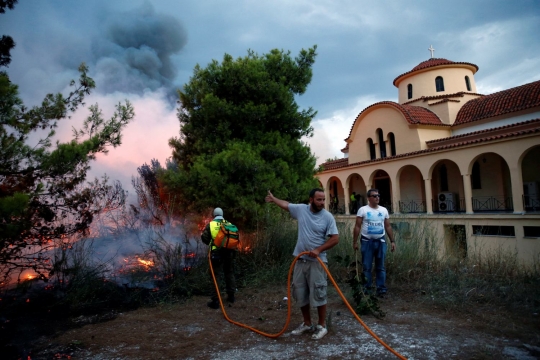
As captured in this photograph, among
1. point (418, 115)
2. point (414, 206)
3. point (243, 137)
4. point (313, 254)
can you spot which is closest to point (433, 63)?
point (418, 115)

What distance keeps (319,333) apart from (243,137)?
23.3 feet

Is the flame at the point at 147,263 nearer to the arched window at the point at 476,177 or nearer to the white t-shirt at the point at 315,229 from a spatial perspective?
the white t-shirt at the point at 315,229

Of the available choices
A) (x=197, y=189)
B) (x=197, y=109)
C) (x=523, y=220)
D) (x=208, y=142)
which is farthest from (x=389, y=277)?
(x=523, y=220)

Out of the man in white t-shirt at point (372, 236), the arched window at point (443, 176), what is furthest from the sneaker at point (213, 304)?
the arched window at point (443, 176)

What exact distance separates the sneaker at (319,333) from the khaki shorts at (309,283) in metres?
0.33

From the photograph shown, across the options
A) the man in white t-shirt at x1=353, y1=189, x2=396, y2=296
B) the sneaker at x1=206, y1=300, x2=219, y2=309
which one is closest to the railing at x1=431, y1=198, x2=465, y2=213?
the man in white t-shirt at x1=353, y1=189, x2=396, y2=296

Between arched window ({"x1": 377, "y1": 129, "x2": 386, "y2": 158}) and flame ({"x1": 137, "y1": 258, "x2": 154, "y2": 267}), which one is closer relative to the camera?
flame ({"x1": 137, "y1": 258, "x2": 154, "y2": 267})

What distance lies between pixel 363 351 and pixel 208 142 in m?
7.51

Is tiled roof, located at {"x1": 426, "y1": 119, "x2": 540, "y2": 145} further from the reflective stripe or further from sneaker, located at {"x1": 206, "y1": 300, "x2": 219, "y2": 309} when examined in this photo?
sneaker, located at {"x1": 206, "y1": 300, "x2": 219, "y2": 309}

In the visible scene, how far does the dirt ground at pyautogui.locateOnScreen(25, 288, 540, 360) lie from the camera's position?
154 inches

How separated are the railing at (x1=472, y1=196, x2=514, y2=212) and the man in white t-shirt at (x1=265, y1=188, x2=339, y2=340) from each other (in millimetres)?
15571

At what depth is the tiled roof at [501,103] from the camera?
1648 cm

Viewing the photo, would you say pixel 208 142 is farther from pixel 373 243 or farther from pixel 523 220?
pixel 523 220

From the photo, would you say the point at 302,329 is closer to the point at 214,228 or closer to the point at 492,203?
the point at 214,228
